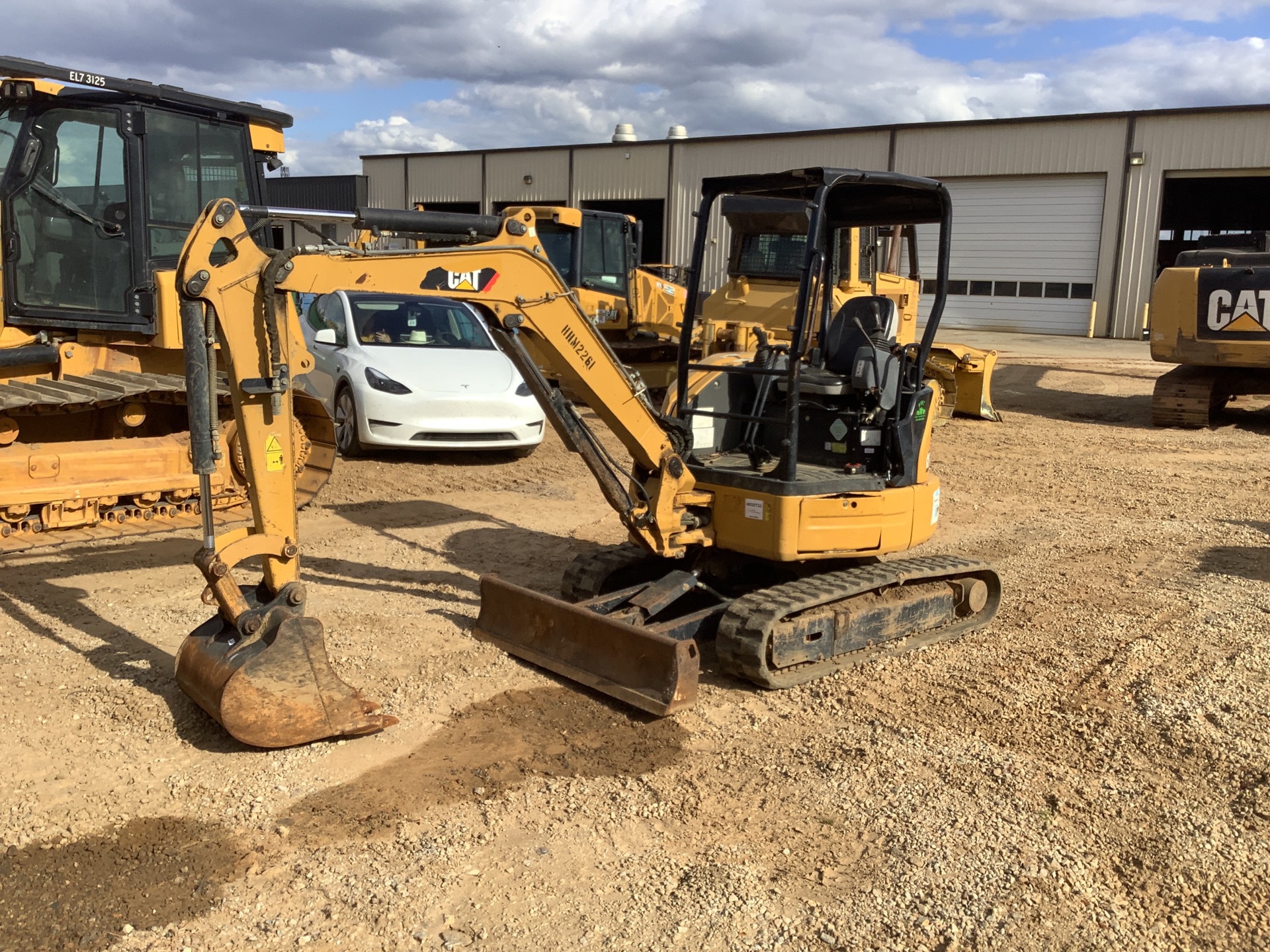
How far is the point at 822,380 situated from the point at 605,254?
10788mm

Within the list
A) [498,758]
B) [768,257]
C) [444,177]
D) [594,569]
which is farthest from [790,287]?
[444,177]

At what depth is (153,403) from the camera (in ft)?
25.3

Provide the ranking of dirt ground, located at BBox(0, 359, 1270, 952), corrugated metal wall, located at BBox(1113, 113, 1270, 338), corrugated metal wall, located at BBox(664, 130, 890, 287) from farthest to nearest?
corrugated metal wall, located at BBox(664, 130, 890, 287)
corrugated metal wall, located at BBox(1113, 113, 1270, 338)
dirt ground, located at BBox(0, 359, 1270, 952)

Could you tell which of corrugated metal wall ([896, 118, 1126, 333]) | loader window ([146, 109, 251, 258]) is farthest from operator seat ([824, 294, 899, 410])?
corrugated metal wall ([896, 118, 1126, 333])

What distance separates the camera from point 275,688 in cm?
454

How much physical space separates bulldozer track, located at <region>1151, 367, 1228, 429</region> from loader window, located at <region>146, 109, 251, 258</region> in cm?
1157

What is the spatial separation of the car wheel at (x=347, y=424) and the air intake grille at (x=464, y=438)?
0.64 meters

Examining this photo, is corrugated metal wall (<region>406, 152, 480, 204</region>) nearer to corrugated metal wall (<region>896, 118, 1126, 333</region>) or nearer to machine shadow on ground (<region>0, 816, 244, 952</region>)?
corrugated metal wall (<region>896, 118, 1126, 333</region>)

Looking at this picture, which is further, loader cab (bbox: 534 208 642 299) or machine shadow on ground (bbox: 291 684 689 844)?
loader cab (bbox: 534 208 642 299)

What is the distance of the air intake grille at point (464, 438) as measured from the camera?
10.4 metres

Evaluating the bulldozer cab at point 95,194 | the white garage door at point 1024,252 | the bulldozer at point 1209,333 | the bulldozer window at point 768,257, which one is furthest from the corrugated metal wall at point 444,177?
the bulldozer cab at point 95,194

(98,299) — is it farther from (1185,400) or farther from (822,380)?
(1185,400)

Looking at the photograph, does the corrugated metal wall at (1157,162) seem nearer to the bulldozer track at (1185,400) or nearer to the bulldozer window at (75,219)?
the bulldozer track at (1185,400)

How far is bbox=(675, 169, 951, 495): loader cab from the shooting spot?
5730mm
